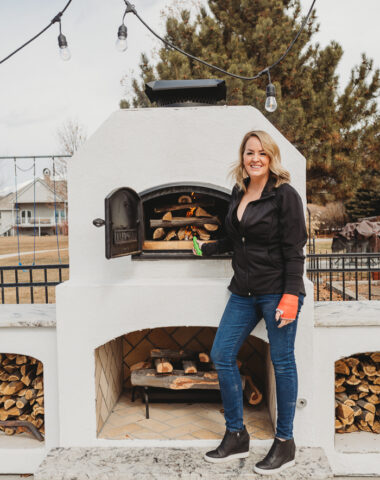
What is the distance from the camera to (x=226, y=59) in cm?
904

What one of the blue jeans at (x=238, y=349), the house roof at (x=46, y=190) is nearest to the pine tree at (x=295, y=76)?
the house roof at (x=46, y=190)

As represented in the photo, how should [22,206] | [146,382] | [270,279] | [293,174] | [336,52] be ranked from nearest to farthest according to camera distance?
[270,279]
[293,174]
[146,382]
[336,52]
[22,206]

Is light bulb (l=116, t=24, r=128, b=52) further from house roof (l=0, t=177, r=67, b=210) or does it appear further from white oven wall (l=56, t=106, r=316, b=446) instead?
house roof (l=0, t=177, r=67, b=210)

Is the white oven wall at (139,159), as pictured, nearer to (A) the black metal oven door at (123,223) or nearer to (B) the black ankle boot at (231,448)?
(A) the black metal oven door at (123,223)

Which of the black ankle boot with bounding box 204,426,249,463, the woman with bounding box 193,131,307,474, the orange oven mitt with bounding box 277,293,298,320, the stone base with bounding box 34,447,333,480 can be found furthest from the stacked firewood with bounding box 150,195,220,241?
the stone base with bounding box 34,447,333,480

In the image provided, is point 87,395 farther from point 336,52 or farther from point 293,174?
point 336,52

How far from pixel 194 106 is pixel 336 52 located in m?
8.77

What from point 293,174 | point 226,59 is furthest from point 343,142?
point 293,174

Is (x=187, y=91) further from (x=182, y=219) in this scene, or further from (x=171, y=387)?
(x=171, y=387)

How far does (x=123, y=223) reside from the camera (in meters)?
2.44

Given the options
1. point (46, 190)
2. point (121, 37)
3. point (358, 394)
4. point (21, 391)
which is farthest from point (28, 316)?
point (46, 190)

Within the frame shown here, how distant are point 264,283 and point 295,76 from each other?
898cm

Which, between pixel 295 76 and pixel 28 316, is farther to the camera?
pixel 295 76

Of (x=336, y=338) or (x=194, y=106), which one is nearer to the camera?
(x=336, y=338)
